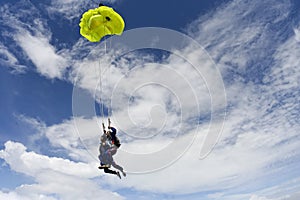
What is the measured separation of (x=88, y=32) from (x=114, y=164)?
11.2m

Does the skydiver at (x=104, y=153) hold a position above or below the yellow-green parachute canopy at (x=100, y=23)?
below

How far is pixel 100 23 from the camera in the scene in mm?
33531

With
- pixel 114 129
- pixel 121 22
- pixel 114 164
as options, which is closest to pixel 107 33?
pixel 121 22

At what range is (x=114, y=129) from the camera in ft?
113

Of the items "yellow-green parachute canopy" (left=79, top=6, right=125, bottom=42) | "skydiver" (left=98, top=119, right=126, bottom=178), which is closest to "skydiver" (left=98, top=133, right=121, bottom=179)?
"skydiver" (left=98, top=119, right=126, bottom=178)

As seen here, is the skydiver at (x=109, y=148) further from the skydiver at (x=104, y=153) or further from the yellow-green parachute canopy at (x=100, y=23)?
the yellow-green parachute canopy at (x=100, y=23)

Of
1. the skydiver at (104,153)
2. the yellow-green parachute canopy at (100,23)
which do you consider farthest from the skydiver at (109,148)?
the yellow-green parachute canopy at (100,23)

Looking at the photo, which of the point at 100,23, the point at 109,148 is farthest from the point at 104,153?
the point at 100,23

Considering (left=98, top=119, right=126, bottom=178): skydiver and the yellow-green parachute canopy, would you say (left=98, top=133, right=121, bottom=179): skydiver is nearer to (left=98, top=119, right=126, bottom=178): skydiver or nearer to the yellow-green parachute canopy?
(left=98, top=119, right=126, bottom=178): skydiver

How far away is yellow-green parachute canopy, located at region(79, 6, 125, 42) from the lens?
33156 mm

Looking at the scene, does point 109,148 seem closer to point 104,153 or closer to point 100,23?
point 104,153

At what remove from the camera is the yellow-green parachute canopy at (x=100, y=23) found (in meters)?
33.2

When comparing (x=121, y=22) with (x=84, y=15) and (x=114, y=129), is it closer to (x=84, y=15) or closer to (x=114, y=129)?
(x=84, y=15)

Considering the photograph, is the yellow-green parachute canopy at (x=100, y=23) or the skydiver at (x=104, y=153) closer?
the yellow-green parachute canopy at (x=100, y=23)
